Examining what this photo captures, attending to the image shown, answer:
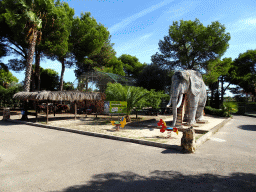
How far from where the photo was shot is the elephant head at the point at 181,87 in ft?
31.8

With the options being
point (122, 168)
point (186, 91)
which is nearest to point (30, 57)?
point (186, 91)

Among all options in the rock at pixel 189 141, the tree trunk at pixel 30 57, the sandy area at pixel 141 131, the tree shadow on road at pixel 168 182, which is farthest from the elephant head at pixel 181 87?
the tree trunk at pixel 30 57

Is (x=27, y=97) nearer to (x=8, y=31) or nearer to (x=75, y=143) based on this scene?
(x=75, y=143)

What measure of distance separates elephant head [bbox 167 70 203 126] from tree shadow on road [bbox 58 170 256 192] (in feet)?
18.7

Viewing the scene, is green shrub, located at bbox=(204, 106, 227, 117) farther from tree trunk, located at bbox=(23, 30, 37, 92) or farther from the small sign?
tree trunk, located at bbox=(23, 30, 37, 92)

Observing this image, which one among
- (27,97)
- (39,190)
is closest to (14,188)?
(39,190)

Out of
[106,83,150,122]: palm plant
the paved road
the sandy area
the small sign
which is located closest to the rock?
the paved road

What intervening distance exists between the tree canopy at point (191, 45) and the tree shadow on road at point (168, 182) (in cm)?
2305

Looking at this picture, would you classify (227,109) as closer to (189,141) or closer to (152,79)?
(152,79)

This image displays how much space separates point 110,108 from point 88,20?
1721 cm

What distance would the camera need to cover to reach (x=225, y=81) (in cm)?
3422

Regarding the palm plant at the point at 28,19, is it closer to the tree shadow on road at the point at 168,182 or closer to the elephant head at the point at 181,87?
the elephant head at the point at 181,87

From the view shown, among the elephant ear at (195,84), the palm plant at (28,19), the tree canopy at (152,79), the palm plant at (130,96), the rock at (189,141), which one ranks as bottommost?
the rock at (189,141)

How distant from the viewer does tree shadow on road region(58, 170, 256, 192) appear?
353 centimetres
